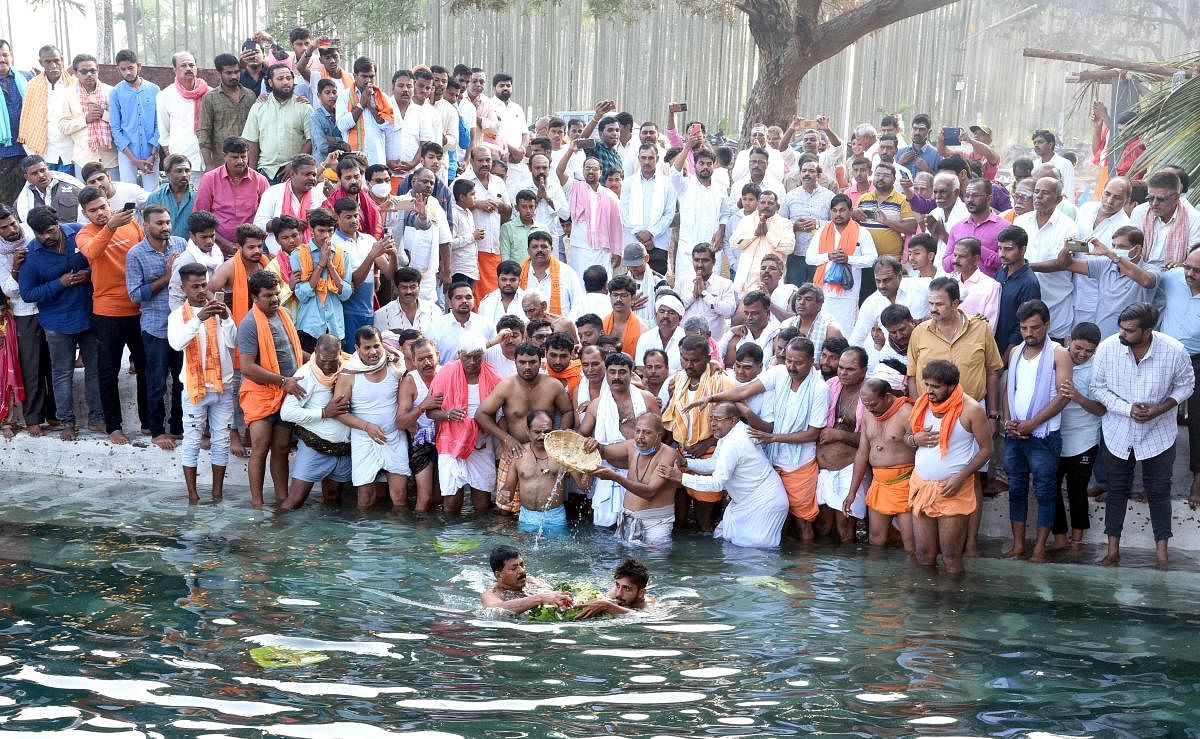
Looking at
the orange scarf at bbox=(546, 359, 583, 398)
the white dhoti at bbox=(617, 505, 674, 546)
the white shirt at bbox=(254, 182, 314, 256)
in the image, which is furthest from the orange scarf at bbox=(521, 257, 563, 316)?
the white dhoti at bbox=(617, 505, 674, 546)

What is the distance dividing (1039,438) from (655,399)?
2851mm

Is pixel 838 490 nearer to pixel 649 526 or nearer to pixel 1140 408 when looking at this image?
pixel 649 526

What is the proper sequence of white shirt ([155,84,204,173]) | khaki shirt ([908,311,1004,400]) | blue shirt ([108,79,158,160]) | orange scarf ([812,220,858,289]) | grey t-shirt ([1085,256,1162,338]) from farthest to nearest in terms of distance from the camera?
blue shirt ([108,79,158,160])
white shirt ([155,84,204,173])
orange scarf ([812,220,858,289])
grey t-shirt ([1085,256,1162,338])
khaki shirt ([908,311,1004,400])

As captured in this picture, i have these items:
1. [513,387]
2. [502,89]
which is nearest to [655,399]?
[513,387]

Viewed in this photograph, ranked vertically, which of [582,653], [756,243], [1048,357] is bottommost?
[582,653]

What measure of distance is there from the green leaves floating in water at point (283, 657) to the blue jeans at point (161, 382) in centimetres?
413

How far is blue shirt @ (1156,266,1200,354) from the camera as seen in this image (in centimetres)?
929

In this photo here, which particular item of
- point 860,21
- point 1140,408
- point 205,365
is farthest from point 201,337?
point 860,21

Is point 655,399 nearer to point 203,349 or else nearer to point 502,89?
point 203,349

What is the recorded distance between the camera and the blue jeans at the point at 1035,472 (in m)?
9.07

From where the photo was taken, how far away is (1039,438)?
356 inches

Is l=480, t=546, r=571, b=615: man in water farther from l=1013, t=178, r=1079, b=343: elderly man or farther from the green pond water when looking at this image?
l=1013, t=178, r=1079, b=343: elderly man

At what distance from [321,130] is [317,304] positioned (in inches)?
92.0

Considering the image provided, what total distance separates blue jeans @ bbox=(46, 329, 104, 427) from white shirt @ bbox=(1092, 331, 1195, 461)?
8185 millimetres
